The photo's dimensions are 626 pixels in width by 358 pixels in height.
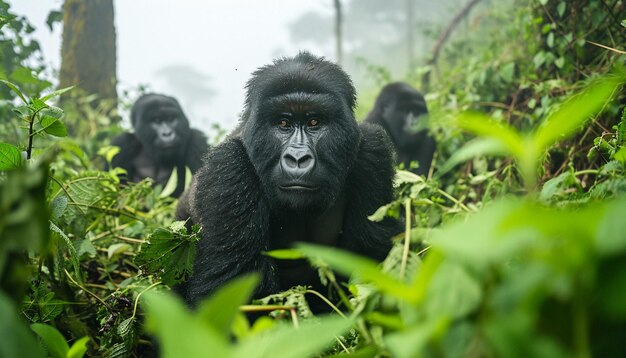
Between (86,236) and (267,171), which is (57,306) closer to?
(86,236)

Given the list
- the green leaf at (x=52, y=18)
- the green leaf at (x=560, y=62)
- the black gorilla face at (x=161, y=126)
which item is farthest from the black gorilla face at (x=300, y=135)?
the green leaf at (x=52, y=18)

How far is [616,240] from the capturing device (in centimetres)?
69

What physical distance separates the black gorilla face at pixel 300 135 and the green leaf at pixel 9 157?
1.21 m

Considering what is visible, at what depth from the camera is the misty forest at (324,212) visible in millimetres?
743

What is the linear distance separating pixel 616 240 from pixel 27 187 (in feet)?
3.01

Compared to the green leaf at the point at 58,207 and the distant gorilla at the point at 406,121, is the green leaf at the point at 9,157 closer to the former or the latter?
the green leaf at the point at 58,207

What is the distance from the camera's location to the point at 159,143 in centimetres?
641

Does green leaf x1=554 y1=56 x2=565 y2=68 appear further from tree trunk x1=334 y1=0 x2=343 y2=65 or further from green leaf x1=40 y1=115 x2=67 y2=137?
tree trunk x1=334 y1=0 x2=343 y2=65

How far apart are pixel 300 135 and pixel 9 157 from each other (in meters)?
1.41

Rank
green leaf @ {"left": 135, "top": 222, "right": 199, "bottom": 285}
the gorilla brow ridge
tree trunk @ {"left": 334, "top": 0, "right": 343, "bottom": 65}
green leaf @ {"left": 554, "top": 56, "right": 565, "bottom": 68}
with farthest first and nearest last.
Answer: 1. tree trunk @ {"left": 334, "top": 0, "right": 343, "bottom": 65}
2. green leaf @ {"left": 554, "top": 56, "right": 565, "bottom": 68}
3. the gorilla brow ridge
4. green leaf @ {"left": 135, "top": 222, "right": 199, "bottom": 285}

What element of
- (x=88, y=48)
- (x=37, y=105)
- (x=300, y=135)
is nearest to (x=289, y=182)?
(x=300, y=135)

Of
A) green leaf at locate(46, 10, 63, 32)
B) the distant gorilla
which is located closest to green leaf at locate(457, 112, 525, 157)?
the distant gorilla

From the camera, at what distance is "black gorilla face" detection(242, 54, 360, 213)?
2652 mm

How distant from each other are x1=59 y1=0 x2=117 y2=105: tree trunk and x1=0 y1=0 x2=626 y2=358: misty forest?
0.03 metres
